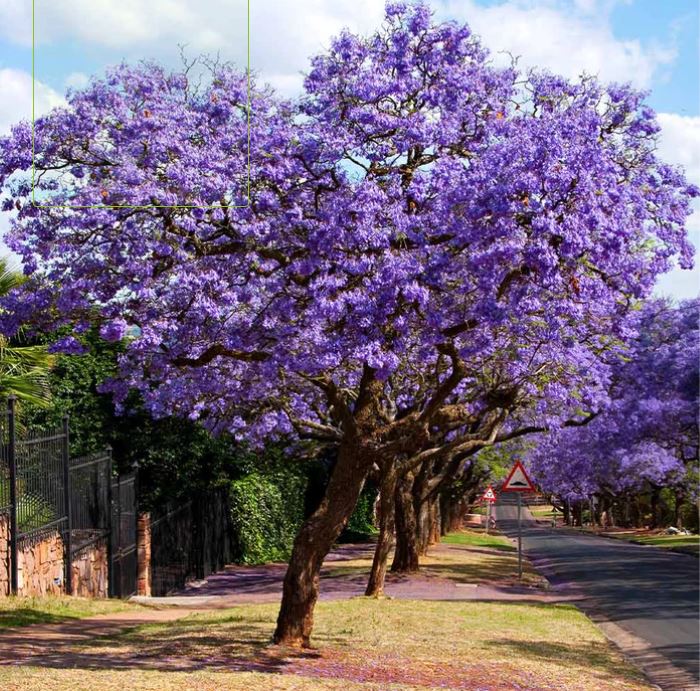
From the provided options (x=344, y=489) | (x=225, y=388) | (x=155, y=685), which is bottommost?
(x=155, y=685)

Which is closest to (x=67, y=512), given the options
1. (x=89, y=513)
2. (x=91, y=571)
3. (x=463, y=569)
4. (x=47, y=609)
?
(x=89, y=513)

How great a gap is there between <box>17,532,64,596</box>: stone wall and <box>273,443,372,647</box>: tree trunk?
5.33 meters

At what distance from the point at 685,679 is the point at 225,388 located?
274 inches

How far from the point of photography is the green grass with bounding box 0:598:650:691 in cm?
1016

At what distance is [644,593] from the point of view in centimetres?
2559

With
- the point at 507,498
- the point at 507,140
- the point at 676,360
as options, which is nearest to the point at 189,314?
the point at 507,140

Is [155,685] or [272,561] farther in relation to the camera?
[272,561]

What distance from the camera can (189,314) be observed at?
12555mm

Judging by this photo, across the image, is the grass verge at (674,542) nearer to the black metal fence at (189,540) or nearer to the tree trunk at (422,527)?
the tree trunk at (422,527)

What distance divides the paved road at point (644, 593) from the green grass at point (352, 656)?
0.81 meters

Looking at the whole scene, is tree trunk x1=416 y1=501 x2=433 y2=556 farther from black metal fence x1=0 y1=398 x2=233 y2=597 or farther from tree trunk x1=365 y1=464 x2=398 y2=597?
tree trunk x1=365 y1=464 x2=398 y2=597

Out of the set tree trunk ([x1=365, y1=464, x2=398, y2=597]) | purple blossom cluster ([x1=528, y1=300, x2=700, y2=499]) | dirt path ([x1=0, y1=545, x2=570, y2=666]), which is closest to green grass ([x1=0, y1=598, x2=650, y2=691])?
dirt path ([x1=0, y1=545, x2=570, y2=666])

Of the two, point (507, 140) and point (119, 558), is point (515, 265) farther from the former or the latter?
point (119, 558)

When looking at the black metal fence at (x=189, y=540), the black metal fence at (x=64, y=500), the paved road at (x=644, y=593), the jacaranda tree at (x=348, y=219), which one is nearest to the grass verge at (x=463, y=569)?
the paved road at (x=644, y=593)
